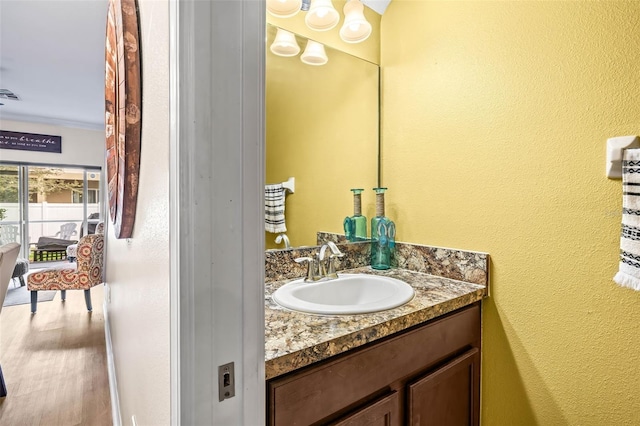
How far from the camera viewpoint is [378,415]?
93cm

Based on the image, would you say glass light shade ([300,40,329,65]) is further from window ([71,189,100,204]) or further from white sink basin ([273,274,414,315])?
window ([71,189,100,204])

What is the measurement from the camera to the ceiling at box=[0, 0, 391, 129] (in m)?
2.23

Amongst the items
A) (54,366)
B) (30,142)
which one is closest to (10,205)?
(30,142)

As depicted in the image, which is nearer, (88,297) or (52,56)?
(52,56)

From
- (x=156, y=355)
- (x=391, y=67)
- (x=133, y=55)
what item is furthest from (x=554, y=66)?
(x=156, y=355)

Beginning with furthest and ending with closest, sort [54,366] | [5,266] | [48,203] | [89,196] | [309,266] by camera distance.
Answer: [89,196]
[48,203]
[54,366]
[5,266]
[309,266]

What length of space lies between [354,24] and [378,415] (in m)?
1.56

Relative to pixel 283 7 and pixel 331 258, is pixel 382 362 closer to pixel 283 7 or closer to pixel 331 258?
pixel 331 258

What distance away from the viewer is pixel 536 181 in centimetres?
119

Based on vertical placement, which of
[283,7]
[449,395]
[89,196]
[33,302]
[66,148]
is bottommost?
[33,302]

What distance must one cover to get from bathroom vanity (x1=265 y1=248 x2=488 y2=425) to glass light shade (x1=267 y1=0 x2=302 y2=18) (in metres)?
1.09

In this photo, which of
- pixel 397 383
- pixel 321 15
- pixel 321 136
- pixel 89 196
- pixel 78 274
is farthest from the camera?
pixel 89 196

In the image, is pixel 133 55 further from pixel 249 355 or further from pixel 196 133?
pixel 249 355

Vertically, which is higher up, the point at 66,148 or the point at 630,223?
the point at 66,148
